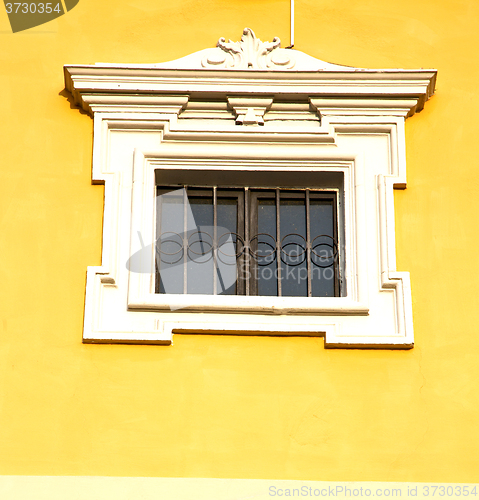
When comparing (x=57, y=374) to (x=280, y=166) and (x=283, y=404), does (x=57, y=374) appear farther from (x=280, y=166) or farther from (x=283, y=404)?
(x=280, y=166)

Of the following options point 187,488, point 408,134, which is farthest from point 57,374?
point 408,134

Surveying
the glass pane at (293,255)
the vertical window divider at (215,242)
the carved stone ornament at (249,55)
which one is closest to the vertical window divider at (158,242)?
the vertical window divider at (215,242)

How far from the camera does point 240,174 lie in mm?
5805

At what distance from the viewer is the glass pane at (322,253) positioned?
5.63 m

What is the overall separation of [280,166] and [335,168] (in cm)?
37

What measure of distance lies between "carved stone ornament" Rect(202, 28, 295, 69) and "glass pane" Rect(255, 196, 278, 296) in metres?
1.03

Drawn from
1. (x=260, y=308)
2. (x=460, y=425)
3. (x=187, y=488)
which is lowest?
(x=187, y=488)

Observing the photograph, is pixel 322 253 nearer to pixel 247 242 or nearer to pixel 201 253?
pixel 247 242

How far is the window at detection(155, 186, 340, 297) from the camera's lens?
18.5 ft

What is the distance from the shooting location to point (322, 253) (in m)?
5.68

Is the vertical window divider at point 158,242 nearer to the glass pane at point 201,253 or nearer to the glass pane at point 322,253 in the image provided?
the glass pane at point 201,253

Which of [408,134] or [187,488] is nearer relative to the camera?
[187,488]

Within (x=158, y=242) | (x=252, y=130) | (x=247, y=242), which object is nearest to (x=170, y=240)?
(x=158, y=242)

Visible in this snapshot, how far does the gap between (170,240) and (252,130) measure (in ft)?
3.04
